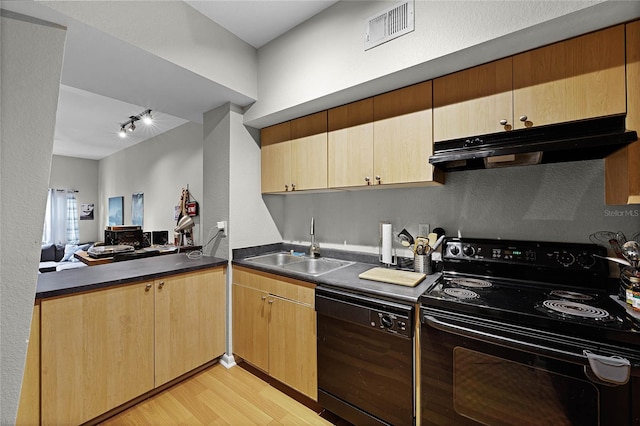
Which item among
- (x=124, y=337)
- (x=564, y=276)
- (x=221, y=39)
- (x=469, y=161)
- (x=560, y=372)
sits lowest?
(x=124, y=337)

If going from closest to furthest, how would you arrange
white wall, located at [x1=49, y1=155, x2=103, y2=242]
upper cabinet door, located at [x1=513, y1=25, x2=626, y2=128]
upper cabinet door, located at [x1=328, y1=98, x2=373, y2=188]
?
1. upper cabinet door, located at [x1=513, y1=25, x2=626, y2=128]
2. upper cabinet door, located at [x1=328, y1=98, x2=373, y2=188]
3. white wall, located at [x1=49, y1=155, x2=103, y2=242]

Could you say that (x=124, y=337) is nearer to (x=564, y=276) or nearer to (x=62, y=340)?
(x=62, y=340)

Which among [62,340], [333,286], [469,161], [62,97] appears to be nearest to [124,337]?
[62,340]

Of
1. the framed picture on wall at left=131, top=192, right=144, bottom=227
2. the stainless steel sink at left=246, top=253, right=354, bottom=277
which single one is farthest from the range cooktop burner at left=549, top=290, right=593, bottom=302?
the framed picture on wall at left=131, top=192, right=144, bottom=227

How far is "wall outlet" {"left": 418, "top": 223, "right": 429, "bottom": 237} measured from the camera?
6.25 ft

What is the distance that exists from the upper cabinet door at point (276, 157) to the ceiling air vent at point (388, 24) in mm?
1001

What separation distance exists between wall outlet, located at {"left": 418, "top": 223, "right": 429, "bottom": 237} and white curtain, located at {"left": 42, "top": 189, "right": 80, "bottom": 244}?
25.8 ft

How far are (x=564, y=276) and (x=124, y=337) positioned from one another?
2683 millimetres

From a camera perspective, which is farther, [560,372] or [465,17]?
[465,17]

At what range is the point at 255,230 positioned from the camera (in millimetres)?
2549

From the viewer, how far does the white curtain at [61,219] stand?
5977 mm

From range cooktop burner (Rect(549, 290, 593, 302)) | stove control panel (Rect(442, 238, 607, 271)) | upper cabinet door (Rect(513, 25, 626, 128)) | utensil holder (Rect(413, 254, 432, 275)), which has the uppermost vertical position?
upper cabinet door (Rect(513, 25, 626, 128))

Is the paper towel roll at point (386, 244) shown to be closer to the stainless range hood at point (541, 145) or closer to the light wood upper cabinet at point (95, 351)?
the stainless range hood at point (541, 145)

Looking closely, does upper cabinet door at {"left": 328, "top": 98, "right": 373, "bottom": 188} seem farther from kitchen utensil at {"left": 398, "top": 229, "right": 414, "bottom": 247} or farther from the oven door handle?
the oven door handle
